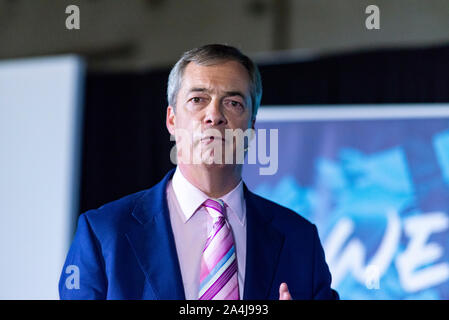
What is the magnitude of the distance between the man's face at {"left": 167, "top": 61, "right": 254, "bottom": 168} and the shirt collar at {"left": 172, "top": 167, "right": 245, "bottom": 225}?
0.06 meters

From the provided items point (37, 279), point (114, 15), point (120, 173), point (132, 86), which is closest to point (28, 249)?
point (37, 279)

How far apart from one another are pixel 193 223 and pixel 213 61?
41 cm

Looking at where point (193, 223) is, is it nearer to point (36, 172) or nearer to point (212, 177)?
point (212, 177)

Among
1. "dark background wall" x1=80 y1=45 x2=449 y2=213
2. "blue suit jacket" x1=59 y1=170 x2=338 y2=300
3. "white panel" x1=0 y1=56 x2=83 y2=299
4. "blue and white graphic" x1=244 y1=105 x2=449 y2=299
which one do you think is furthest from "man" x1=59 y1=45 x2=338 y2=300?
"dark background wall" x1=80 y1=45 x2=449 y2=213

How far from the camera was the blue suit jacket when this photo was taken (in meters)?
1.33

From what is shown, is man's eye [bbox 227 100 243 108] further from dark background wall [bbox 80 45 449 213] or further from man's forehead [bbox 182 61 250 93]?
dark background wall [bbox 80 45 449 213]

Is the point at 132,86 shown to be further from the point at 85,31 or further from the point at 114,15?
the point at 114,15

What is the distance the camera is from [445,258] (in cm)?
341

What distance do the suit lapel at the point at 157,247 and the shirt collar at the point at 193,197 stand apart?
5 centimetres

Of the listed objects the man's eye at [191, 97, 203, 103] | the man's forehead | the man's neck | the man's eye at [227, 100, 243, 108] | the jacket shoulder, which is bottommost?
the jacket shoulder

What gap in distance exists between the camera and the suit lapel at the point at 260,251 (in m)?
1.41

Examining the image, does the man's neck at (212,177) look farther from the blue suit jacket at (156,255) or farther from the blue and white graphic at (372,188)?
the blue and white graphic at (372,188)

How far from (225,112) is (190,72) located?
14 cm

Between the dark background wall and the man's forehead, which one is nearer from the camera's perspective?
the man's forehead
